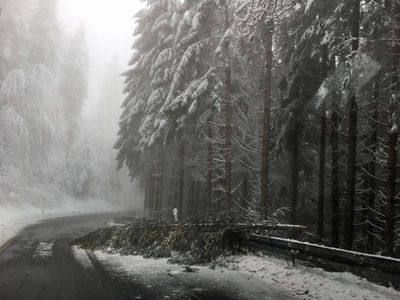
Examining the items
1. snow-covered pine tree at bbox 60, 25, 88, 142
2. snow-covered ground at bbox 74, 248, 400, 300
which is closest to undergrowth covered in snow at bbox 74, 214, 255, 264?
snow-covered ground at bbox 74, 248, 400, 300

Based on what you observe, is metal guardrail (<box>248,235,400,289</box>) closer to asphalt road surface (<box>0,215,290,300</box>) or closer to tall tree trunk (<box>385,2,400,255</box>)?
asphalt road surface (<box>0,215,290,300</box>)

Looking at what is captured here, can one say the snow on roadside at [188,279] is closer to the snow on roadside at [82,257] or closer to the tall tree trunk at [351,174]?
the snow on roadside at [82,257]

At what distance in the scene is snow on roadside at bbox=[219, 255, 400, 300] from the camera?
770cm

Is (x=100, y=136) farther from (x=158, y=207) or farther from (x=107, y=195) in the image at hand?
(x=158, y=207)

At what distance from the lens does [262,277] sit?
973 centimetres

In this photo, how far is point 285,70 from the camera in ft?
58.3

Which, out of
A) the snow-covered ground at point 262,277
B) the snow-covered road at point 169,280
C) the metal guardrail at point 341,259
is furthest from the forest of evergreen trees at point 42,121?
the metal guardrail at point 341,259

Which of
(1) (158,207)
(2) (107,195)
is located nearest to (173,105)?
(1) (158,207)

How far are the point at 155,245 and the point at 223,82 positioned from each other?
9.15 m

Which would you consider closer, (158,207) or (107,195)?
(158,207)

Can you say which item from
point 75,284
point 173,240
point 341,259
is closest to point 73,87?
point 173,240

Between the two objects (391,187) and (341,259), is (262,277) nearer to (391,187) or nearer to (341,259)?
(341,259)

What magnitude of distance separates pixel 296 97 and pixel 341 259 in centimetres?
1122

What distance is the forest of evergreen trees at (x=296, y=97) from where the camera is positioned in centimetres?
1302
